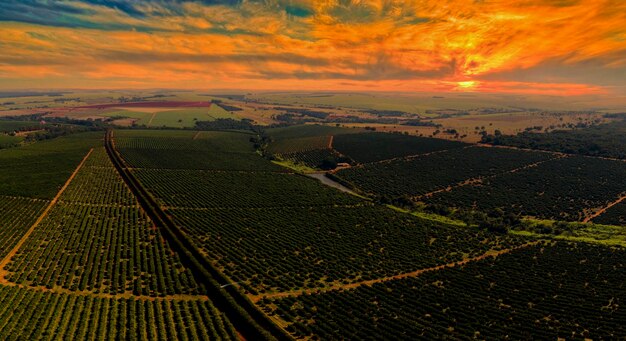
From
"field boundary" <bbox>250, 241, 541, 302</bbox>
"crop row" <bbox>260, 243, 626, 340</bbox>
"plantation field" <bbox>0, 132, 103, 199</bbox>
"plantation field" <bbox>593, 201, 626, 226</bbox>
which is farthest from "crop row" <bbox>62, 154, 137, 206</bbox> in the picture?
"plantation field" <bbox>593, 201, 626, 226</bbox>

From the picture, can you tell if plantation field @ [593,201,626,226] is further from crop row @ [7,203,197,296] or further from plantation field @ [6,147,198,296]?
crop row @ [7,203,197,296]

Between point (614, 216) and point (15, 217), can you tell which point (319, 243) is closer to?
point (15, 217)

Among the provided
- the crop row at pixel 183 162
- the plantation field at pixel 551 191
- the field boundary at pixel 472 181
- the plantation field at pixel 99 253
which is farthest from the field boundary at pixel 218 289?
the plantation field at pixel 551 191

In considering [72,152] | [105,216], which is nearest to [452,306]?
[105,216]

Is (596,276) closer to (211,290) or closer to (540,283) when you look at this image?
(540,283)

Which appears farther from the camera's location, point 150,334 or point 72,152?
point 72,152

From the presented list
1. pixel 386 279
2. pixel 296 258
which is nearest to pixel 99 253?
pixel 296 258

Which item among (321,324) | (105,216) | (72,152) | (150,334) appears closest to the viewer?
(150,334)
